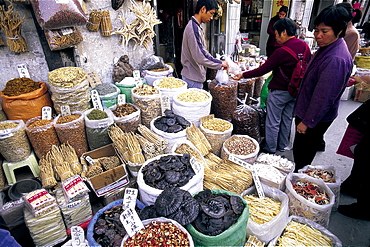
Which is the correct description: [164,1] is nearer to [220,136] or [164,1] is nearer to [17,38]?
[17,38]

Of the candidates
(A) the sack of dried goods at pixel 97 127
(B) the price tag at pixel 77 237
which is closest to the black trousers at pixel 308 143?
(A) the sack of dried goods at pixel 97 127

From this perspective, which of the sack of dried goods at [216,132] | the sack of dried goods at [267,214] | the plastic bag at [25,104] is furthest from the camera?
the sack of dried goods at [216,132]

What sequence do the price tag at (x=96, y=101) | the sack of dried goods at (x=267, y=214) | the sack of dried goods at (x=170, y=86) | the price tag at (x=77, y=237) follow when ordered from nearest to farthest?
the price tag at (x=77, y=237), the sack of dried goods at (x=267, y=214), the price tag at (x=96, y=101), the sack of dried goods at (x=170, y=86)

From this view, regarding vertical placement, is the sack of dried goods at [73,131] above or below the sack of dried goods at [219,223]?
above

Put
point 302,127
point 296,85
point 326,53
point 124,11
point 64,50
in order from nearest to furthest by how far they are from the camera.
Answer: point 326,53, point 302,127, point 296,85, point 64,50, point 124,11

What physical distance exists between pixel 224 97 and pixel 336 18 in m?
1.82

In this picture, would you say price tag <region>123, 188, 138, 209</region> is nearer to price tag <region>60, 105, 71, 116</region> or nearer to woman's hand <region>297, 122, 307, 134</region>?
price tag <region>60, 105, 71, 116</region>

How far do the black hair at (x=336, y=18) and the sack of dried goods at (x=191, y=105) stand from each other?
5.50 feet

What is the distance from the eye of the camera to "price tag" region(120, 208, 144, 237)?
5.33ft

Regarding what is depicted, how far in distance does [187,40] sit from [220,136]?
1.65 m

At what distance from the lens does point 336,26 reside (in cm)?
207

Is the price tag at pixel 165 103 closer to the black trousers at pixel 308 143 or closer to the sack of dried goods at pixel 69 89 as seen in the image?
the sack of dried goods at pixel 69 89

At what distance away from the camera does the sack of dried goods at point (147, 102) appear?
3107 millimetres

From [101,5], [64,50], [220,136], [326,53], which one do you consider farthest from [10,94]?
[326,53]
